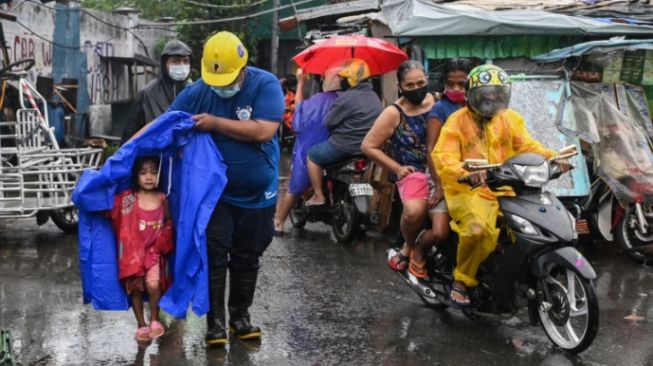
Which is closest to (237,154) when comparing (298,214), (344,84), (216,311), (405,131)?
(216,311)

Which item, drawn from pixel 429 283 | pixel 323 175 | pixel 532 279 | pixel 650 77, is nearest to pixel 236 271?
pixel 429 283

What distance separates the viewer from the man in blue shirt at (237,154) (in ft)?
18.3

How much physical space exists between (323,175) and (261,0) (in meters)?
14.9

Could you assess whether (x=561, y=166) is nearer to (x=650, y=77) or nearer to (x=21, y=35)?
(x=650, y=77)

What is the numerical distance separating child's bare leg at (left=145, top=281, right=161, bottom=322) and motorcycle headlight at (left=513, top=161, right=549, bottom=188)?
7.57 ft

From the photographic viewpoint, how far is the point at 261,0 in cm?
2398

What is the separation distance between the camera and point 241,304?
19.7 ft

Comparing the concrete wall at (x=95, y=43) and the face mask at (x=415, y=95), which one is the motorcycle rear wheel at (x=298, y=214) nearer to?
the face mask at (x=415, y=95)

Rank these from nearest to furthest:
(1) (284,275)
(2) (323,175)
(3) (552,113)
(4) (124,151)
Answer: (4) (124,151) → (1) (284,275) → (3) (552,113) → (2) (323,175)

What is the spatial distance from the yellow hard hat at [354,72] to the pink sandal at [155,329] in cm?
454

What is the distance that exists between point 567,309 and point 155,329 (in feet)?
8.24

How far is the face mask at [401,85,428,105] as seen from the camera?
7.04 m

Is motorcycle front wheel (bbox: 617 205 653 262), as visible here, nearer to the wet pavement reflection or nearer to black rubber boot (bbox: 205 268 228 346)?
the wet pavement reflection

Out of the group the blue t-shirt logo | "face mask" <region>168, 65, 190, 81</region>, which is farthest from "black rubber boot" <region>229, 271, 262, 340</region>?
"face mask" <region>168, 65, 190, 81</region>
